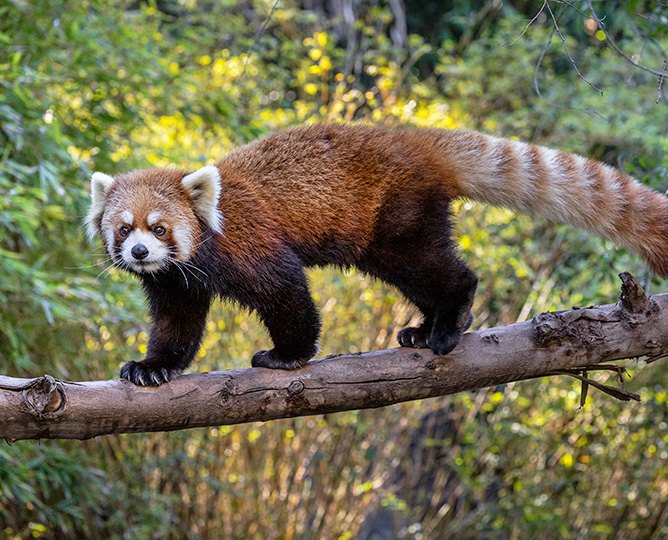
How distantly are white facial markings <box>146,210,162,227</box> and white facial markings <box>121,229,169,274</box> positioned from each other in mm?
40

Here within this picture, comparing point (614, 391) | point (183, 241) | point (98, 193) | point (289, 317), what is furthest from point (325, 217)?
point (614, 391)

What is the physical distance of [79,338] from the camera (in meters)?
4.07

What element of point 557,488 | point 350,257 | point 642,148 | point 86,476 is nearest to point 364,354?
point 350,257

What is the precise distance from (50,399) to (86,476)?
2.20 meters

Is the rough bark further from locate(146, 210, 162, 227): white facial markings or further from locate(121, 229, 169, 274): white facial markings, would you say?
locate(146, 210, 162, 227): white facial markings

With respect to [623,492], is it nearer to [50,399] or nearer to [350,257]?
[350,257]

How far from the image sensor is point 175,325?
251 cm

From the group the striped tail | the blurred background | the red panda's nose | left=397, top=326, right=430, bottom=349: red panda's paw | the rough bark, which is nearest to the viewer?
the rough bark

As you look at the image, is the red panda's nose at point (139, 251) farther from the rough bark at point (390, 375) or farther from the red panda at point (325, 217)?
the rough bark at point (390, 375)

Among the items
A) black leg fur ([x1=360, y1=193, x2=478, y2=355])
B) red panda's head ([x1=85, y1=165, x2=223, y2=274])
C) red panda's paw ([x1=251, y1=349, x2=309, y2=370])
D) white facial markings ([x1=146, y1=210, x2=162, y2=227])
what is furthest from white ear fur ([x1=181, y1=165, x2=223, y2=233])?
black leg fur ([x1=360, y1=193, x2=478, y2=355])

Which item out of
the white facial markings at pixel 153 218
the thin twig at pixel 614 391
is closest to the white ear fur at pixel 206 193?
the white facial markings at pixel 153 218

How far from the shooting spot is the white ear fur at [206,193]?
7.47ft

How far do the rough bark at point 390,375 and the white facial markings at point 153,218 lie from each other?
530mm

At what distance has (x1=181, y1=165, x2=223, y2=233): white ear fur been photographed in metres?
2.28
